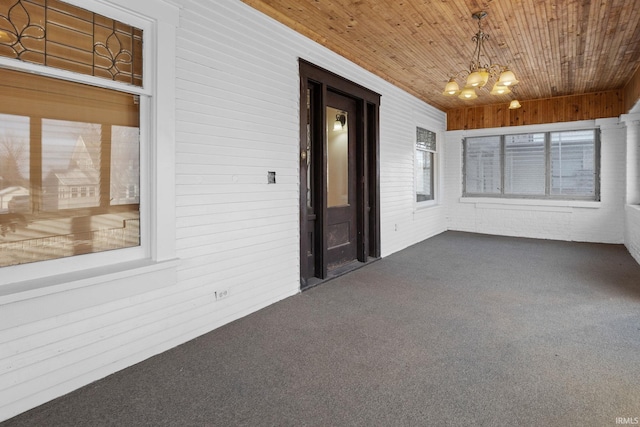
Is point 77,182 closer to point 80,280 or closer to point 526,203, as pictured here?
point 80,280

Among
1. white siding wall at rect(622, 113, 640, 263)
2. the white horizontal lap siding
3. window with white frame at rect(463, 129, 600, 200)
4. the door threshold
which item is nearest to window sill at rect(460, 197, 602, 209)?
window with white frame at rect(463, 129, 600, 200)

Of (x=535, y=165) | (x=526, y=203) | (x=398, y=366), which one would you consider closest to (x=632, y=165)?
(x=535, y=165)

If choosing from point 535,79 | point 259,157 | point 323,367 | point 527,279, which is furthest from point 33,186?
point 535,79

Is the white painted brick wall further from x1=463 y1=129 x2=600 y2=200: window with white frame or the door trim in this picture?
the door trim

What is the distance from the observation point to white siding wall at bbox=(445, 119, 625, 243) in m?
6.71

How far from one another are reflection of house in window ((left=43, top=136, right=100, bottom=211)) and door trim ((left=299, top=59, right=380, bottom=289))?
209cm

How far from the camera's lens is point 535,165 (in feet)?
25.0

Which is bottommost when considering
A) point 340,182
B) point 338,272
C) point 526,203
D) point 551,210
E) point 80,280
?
point 338,272

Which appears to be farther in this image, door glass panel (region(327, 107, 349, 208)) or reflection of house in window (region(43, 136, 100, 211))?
door glass panel (region(327, 107, 349, 208))

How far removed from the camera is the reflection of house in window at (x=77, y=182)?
2.11 m

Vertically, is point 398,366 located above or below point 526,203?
below

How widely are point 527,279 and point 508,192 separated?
164 inches

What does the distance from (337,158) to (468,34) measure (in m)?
2.15

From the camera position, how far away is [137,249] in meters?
2.50
